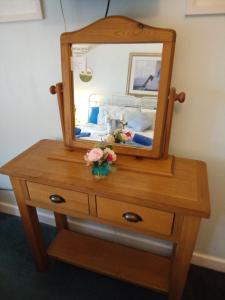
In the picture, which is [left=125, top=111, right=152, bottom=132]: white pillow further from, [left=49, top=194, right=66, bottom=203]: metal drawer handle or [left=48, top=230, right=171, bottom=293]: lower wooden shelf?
[left=48, top=230, right=171, bottom=293]: lower wooden shelf

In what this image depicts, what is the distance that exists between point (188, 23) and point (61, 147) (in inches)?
36.5

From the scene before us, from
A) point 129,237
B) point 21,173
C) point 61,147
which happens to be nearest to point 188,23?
point 61,147

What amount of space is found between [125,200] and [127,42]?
0.71 m

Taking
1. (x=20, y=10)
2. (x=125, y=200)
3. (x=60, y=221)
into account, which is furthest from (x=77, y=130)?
(x=60, y=221)

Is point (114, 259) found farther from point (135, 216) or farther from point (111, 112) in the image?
point (111, 112)

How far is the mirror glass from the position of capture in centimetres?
96

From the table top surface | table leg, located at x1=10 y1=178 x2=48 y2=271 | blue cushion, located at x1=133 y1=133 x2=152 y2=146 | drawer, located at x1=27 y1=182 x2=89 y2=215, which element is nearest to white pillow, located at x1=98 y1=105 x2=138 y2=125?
blue cushion, located at x1=133 y1=133 x2=152 y2=146

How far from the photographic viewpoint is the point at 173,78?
1037 mm

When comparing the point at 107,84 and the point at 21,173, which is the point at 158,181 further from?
the point at 21,173

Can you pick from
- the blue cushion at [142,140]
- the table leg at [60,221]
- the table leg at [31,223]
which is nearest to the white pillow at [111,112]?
the blue cushion at [142,140]

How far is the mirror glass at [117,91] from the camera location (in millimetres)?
965

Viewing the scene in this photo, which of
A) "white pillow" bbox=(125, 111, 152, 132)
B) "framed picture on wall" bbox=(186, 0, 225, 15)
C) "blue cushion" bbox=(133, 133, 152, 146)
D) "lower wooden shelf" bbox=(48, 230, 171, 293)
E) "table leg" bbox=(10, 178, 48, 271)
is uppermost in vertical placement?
"framed picture on wall" bbox=(186, 0, 225, 15)

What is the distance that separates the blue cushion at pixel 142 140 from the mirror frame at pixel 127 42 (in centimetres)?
3

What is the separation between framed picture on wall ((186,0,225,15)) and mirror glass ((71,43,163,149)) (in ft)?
0.68
